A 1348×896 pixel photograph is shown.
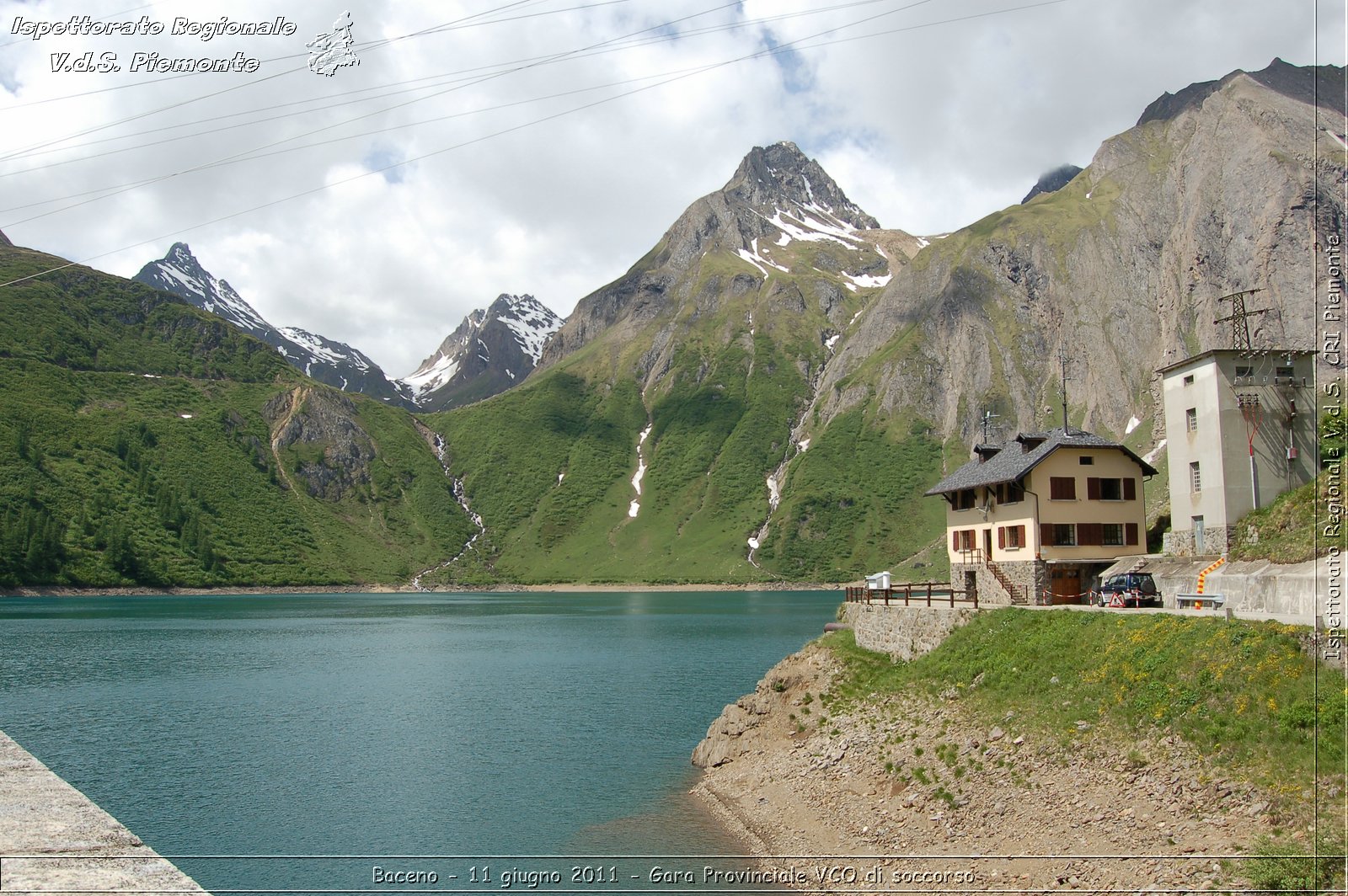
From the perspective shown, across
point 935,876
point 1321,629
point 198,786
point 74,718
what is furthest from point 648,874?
point 74,718

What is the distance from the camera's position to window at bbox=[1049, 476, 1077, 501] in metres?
43.5

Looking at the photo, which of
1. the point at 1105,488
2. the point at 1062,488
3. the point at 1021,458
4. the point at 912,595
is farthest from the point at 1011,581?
the point at 1105,488

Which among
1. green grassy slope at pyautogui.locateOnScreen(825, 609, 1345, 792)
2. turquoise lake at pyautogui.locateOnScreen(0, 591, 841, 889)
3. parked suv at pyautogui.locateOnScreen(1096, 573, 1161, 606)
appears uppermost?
parked suv at pyautogui.locateOnScreen(1096, 573, 1161, 606)

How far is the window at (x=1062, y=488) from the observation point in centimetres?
4347

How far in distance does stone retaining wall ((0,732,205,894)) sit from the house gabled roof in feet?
136

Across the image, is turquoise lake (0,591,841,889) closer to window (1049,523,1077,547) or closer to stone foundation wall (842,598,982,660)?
stone foundation wall (842,598,982,660)

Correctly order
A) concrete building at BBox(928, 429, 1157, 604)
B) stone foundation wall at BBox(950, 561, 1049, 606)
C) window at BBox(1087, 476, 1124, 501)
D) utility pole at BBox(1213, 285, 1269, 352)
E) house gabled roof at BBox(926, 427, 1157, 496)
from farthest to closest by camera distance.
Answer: window at BBox(1087, 476, 1124, 501) → house gabled roof at BBox(926, 427, 1157, 496) → concrete building at BBox(928, 429, 1157, 604) → stone foundation wall at BBox(950, 561, 1049, 606) → utility pole at BBox(1213, 285, 1269, 352)

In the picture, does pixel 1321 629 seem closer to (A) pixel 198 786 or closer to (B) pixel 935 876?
(B) pixel 935 876

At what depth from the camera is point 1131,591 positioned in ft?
120

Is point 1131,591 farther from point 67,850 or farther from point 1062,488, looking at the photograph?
point 67,850

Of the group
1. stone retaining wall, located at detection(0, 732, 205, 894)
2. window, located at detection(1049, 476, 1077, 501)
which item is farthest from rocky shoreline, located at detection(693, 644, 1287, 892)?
stone retaining wall, located at detection(0, 732, 205, 894)

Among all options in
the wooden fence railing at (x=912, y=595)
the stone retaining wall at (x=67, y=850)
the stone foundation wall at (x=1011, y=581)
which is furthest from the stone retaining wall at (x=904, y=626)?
the stone retaining wall at (x=67, y=850)

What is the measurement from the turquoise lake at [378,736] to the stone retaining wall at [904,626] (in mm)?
11225

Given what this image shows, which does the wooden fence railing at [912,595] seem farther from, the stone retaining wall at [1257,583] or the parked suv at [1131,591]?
the stone retaining wall at [1257,583]
